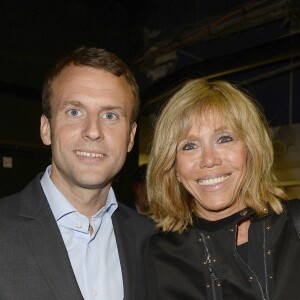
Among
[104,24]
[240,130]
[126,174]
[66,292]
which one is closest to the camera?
[66,292]

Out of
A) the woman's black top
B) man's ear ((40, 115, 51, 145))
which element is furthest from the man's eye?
the woman's black top

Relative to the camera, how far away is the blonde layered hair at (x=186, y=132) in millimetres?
2287

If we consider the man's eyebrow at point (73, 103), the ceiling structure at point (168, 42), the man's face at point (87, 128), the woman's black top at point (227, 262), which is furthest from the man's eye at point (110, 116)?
the ceiling structure at point (168, 42)

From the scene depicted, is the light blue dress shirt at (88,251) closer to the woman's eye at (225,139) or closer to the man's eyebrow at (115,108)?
the man's eyebrow at (115,108)

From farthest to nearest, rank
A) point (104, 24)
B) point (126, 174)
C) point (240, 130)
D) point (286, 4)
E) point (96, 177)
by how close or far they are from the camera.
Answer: point (126, 174)
point (104, 24)
point (286, 4)
point (240, 130)
point (96, 177)

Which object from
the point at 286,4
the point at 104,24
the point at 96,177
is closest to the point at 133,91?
the point at 96,177

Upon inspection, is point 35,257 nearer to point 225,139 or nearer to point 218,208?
point 218,208

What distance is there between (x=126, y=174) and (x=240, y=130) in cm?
480

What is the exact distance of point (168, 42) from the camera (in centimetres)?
641

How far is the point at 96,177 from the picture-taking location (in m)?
2.13

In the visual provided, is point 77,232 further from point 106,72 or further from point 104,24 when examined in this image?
point 104,24

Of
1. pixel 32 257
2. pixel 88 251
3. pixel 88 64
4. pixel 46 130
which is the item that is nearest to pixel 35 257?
pixel 32 257

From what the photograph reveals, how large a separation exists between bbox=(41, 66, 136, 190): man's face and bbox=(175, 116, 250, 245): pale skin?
31 cm

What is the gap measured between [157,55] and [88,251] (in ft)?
15.6
